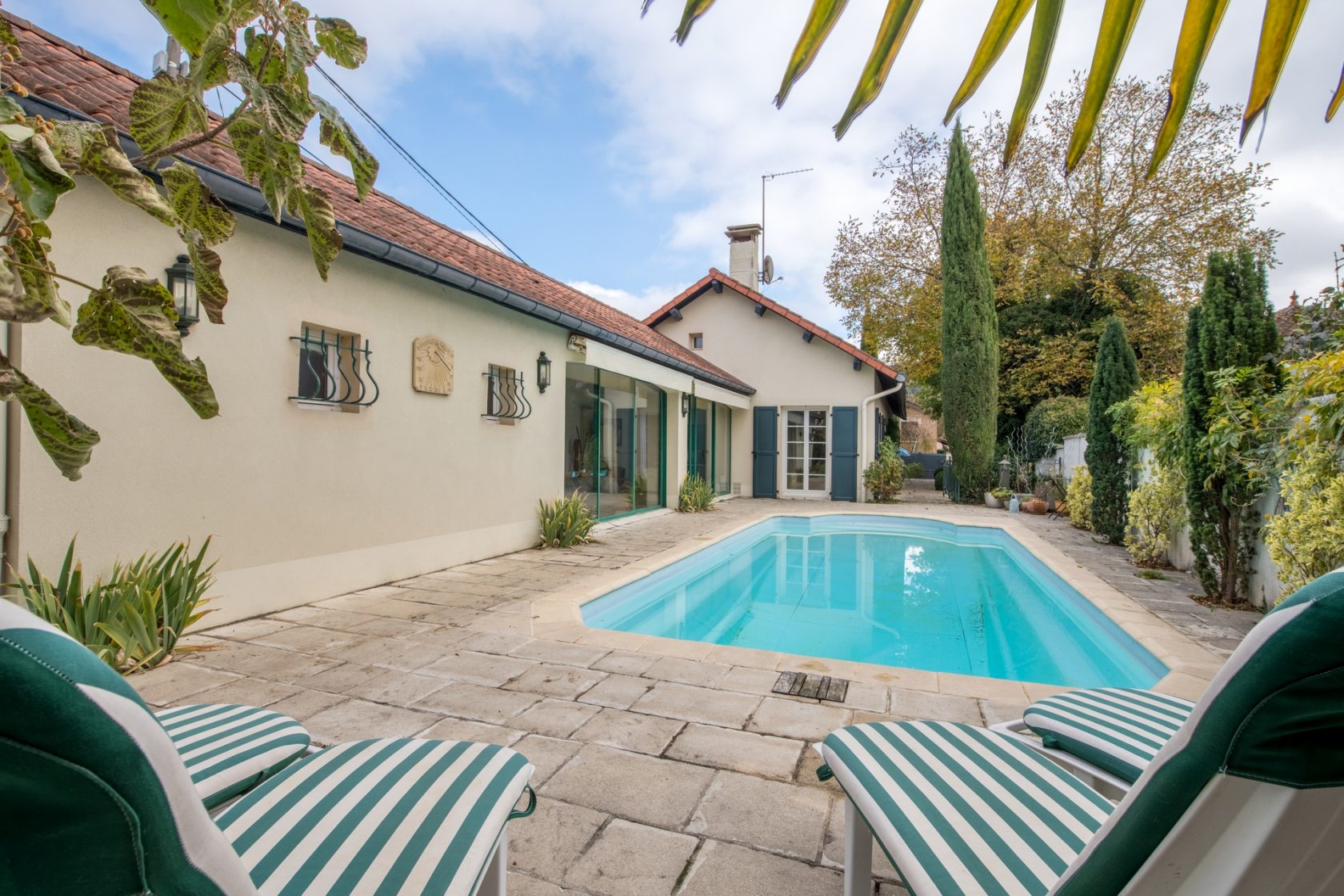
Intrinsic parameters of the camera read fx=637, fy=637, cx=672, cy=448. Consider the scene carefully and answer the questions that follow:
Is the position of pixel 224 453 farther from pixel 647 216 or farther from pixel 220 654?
pixel 647 216

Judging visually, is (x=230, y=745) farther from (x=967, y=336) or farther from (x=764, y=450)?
(x=967, y=336)

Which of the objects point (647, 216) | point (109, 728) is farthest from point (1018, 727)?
point (647, 216)

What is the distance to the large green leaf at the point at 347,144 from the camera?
1.22m

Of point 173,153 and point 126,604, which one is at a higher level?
point 173,153

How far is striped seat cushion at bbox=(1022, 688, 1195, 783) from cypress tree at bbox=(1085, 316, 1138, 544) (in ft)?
23.2

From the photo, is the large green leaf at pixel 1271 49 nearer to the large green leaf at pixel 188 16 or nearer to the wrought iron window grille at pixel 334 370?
the large green leaf at pixel 188 16

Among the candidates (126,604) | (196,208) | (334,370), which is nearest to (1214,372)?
(196,208)

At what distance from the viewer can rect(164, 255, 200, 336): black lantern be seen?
3.65 metres

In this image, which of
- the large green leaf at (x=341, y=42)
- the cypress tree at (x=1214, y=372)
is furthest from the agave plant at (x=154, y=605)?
the cypress tree at (x=1214, y=372)

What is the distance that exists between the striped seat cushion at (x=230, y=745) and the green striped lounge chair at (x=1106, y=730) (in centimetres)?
204

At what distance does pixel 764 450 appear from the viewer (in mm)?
14750

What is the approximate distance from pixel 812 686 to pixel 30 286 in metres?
3.15

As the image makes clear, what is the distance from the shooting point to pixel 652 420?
11.2 metres

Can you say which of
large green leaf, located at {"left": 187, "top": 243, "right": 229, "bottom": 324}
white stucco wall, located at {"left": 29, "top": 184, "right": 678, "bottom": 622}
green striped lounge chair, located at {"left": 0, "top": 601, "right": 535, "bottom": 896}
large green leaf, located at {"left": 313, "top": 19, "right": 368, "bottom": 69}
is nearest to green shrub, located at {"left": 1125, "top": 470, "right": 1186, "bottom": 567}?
white stucco wall, located at {"left": 29, "top": 184, "right": 678, "bottom": 622}
